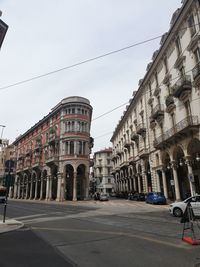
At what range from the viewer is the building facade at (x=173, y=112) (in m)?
22.9

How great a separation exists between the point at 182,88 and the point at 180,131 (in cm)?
462

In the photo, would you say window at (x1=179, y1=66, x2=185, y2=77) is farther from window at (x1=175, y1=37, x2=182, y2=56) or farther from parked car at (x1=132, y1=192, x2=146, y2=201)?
parked car at (x1=132, y1=192, x2=146, y2=201)

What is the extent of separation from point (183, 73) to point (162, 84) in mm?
5256

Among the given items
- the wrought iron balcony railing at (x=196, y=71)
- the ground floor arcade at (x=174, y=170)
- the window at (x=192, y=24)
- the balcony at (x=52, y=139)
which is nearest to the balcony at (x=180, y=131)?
the ground floor arcade at (x=174, y=170)

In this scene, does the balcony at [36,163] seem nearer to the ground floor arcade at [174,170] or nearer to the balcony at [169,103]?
the ground floor arcade at [174,170]

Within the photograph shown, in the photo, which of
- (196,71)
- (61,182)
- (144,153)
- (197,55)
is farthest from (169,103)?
(61,182)

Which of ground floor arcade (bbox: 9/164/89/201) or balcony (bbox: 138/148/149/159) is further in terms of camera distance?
ground floor arcade (bbox: 9/164/89/201)

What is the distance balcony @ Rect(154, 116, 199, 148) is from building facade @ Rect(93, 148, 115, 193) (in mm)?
56193

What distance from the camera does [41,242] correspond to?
306 inches

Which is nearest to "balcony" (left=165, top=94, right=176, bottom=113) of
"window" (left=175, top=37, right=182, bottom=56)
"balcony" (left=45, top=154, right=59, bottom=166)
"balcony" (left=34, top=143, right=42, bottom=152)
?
"window" (left=175, top=37, right=182, bottom=56)

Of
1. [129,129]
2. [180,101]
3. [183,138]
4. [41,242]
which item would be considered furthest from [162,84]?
[41,242]

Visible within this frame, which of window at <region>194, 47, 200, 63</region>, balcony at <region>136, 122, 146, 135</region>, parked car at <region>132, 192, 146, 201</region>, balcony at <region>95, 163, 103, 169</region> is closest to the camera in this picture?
window at <region>194, 47, 200, 63</region>

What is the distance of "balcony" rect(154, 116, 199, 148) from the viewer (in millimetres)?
22266

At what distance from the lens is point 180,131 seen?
23625 millimetres
